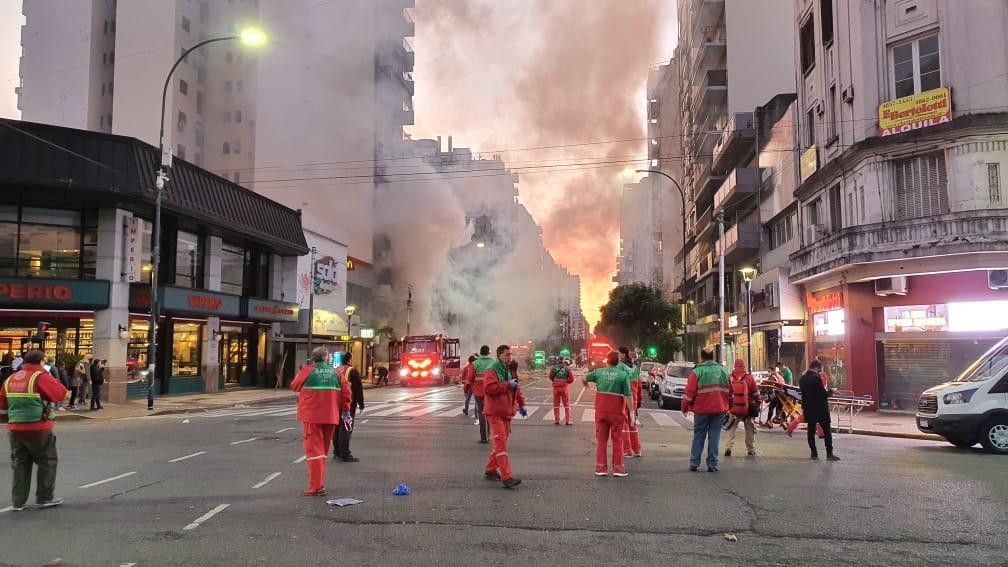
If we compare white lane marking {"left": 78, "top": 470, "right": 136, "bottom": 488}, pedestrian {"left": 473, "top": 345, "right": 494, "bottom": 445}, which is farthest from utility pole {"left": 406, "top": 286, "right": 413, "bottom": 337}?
white lane marking {"left": 78, "top": 470, "right": 136, "bottom": 488}

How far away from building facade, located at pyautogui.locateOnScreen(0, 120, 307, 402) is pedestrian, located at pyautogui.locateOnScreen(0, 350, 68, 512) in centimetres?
1503

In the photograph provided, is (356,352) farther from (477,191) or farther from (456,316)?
(477,191)

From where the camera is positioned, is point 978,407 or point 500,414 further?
point 978,407

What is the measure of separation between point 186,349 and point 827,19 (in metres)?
25.0

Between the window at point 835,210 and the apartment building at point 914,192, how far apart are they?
0.08 meters

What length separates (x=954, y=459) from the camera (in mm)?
9984

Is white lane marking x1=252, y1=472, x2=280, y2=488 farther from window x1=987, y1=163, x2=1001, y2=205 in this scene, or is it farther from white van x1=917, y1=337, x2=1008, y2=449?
window x1=987, y1=163, x2=1001, y2=205

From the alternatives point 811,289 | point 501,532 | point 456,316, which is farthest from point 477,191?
point 501,532

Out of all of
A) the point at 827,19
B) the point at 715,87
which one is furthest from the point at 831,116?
the point at 715,87

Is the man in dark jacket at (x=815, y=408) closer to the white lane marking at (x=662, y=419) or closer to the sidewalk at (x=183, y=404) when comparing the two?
the white lane marking at (x=662, y=419)

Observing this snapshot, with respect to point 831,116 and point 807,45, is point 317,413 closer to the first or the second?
point 831,116

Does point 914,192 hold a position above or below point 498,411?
above

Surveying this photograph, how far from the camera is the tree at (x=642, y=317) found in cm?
4400

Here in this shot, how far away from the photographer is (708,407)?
8.52 meters
